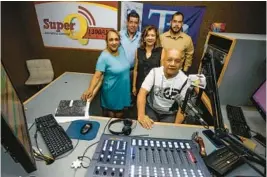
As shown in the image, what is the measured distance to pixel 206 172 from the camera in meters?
0.98

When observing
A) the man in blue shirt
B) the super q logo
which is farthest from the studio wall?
the man in blue shirt

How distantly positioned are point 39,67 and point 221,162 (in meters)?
3.43

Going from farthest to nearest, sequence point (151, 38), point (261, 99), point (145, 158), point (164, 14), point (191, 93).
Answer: point (164, 14), point (151, 38), point (261, 99), point (145, 158), point (191, 93)

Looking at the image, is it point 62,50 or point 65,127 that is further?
point 62,50

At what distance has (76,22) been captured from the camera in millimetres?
3311

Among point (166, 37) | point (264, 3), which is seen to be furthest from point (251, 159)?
point (264, 3)

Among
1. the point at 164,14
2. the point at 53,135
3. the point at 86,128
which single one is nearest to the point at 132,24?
the point at 164,14

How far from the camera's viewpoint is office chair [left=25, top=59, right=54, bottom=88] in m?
3.42

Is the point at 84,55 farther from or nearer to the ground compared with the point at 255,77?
nearer to the ground

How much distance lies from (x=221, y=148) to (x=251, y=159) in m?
0.52

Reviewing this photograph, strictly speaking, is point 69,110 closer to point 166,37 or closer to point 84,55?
point 166,37

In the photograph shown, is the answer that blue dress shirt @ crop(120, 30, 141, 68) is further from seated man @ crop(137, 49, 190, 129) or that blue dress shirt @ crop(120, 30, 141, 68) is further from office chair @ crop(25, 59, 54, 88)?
office chair @ crop(25, 59, 54, 88)

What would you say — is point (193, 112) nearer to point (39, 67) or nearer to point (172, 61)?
point (172, 61)

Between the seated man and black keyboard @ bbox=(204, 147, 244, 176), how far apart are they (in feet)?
1.78
